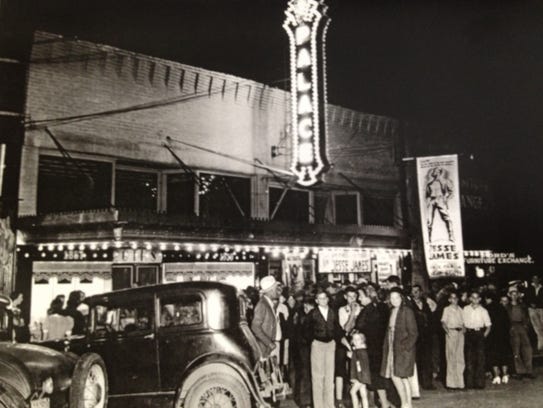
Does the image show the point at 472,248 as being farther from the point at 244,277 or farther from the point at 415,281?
the point at 244,277

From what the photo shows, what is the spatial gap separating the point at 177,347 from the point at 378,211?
17.0m

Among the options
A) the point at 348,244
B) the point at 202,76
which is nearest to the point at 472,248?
the point at 348,244

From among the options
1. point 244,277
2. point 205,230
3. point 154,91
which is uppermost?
point 154,91

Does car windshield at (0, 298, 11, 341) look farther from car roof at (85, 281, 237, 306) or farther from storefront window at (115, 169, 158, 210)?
storefront window at (115, 169, 158, 210)

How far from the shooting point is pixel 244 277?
1869 centimetres

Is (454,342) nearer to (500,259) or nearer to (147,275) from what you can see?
(147,275)

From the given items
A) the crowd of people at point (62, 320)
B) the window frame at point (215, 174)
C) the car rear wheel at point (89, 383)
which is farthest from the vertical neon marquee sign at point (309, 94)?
the car rear wheel at point (89, 383)

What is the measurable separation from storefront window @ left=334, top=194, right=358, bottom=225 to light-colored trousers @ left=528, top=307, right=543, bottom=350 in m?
8.56

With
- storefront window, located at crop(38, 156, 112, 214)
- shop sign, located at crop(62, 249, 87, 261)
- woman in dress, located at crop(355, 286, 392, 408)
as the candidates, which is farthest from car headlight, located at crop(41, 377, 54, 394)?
storefront window, located at crop(38, 156, 112, 214)

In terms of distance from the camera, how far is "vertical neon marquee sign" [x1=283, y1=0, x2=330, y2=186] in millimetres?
17328

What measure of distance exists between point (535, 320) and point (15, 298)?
14.4 metres

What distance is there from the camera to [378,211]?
2391cm

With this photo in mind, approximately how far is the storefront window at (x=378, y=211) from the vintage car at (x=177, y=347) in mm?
15589

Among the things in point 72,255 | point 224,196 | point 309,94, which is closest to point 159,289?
point 72,255
